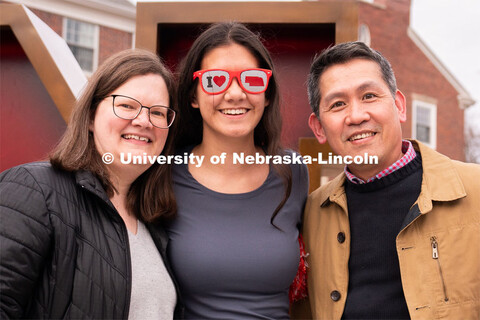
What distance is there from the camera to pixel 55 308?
6.28 ft

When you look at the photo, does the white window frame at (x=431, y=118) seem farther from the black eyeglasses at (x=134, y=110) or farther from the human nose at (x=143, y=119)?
the human nose at (x=143, y=119)

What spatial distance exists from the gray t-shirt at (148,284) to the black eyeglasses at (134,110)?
63cm

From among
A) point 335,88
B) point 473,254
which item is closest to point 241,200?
point 335,88

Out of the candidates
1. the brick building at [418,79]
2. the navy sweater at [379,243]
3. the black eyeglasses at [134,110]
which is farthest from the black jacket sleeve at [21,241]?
the brick building at [418,79]

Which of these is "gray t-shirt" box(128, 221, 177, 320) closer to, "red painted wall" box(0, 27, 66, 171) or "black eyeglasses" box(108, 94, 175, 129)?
"black eyeglasses" box(108, 94, 175, 129)

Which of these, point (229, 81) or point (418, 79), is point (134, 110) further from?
point (418, 79)

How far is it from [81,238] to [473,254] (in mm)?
1993

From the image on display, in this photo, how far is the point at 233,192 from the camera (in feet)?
9.25

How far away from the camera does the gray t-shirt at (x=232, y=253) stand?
2.54 metres

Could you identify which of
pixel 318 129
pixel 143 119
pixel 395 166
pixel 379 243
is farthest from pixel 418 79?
pixel 143 119

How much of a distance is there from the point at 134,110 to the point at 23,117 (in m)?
2.09

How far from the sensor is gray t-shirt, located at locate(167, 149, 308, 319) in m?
2.54

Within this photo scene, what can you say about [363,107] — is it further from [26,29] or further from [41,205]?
[26,29]

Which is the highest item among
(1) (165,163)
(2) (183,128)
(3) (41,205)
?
(2) (183,128)
